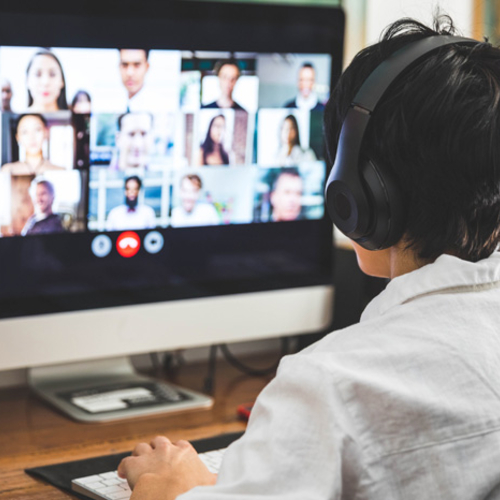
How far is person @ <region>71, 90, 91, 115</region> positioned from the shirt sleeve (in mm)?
635

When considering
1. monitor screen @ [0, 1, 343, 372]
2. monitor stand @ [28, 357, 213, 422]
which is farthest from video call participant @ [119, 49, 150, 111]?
monitor stand @ [28, 357, 213, 422]

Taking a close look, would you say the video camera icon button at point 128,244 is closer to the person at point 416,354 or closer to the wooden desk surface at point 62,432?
the wooden desk surface at point 62,432

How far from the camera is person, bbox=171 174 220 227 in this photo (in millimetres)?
1314

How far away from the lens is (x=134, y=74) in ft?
4.09

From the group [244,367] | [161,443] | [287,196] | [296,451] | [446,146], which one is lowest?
[244,367]

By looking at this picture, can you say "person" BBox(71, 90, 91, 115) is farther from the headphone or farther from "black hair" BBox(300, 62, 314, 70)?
the headphone

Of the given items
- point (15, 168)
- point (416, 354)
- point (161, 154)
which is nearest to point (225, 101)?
point (161, 154)

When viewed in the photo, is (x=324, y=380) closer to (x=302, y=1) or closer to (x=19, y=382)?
(x=19, y=382)

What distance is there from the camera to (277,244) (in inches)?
56.2

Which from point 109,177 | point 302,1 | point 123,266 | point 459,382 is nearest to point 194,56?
point 109,177

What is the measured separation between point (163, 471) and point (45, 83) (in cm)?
56

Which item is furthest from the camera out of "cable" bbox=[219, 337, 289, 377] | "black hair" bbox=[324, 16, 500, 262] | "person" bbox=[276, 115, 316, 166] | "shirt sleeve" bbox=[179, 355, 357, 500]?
"cable" bbox=[219, 337, 289, 377]

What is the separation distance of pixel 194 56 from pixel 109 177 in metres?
0.22

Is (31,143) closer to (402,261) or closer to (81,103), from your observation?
(81,103)
